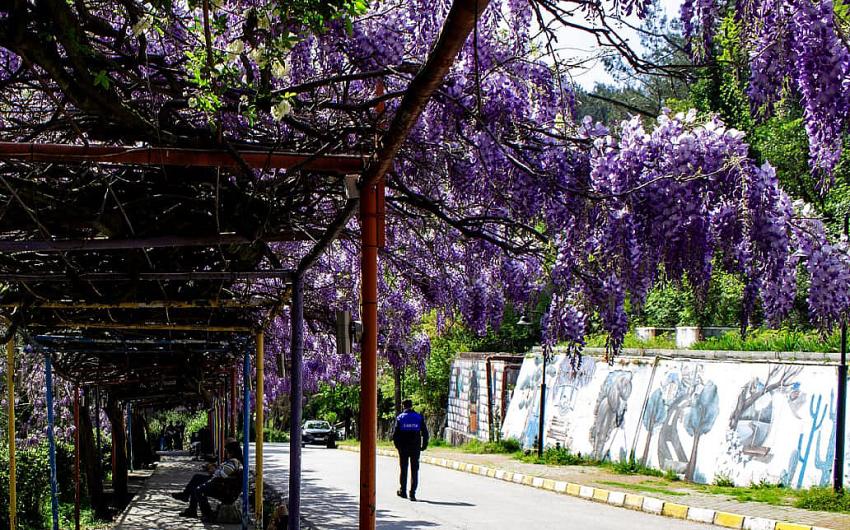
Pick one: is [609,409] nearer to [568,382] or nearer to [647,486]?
[568,382]

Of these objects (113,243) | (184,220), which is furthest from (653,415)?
(113,243)

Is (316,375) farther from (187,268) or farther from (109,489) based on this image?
(187,268)

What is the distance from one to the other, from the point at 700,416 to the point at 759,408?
63.3 inches

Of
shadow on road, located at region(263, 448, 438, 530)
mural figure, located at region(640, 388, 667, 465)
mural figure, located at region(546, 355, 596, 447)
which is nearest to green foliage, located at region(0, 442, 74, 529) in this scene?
shadow on road, located at region(263, 448, 438, 530)

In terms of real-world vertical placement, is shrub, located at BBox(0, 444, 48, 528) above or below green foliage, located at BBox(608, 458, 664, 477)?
above

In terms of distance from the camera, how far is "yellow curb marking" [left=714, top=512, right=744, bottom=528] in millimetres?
12938

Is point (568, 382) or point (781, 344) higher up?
point (781, 344)

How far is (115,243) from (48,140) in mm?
1161

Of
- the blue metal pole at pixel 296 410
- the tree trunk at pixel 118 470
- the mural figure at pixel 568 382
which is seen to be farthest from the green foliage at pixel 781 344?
the tree trunk at pixel 118 470

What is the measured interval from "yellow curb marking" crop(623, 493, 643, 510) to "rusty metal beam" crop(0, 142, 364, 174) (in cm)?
1067

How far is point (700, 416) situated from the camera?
1792 cm

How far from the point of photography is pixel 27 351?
37.0 feet

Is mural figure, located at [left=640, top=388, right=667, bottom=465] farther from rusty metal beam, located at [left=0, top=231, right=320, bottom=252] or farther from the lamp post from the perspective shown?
rusty metal beam, located at [left=0, top=231, right=320, bottom=252]

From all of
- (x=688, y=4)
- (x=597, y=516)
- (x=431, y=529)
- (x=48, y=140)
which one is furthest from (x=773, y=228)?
(x=597, y=516)
